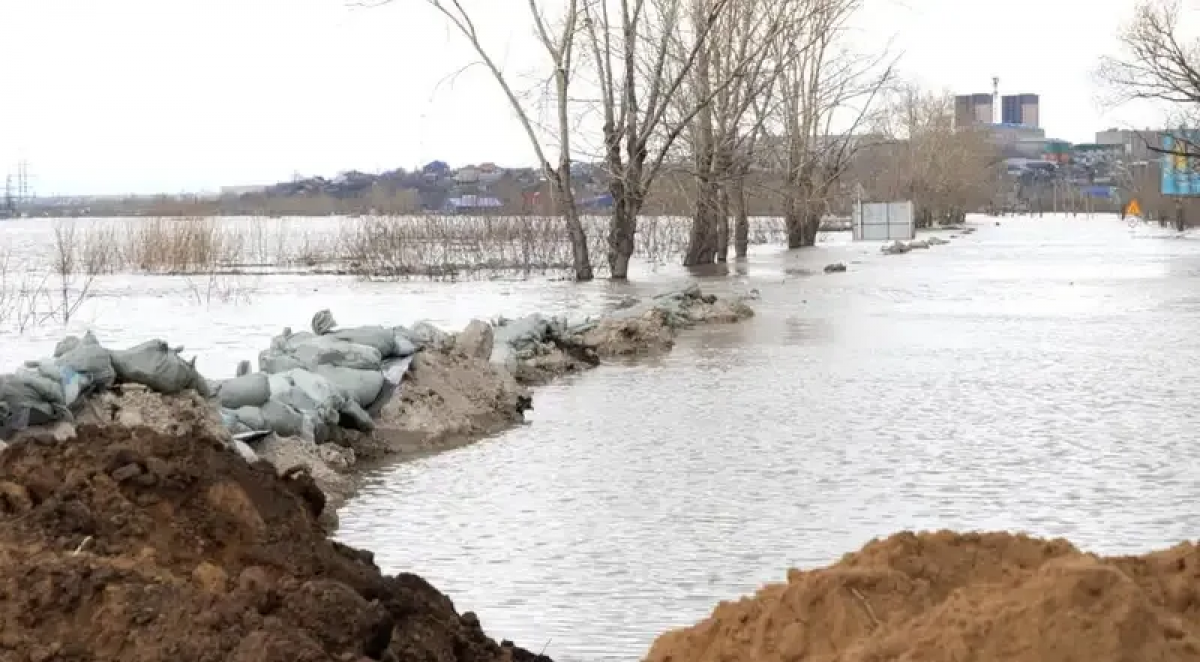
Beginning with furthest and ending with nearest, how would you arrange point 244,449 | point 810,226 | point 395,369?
point 810,226 < point 395,369 < point 244,449

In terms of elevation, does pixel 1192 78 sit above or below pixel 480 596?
above

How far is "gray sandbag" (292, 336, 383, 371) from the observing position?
1077cm

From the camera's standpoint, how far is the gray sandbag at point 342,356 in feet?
35.3

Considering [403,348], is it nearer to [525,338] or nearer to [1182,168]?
[525,338]

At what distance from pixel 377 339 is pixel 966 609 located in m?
8.48

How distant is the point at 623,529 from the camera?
7.32m

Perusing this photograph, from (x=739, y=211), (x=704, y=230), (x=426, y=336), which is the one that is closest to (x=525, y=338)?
(x=426, y=336)

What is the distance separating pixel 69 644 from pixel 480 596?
2.61 m

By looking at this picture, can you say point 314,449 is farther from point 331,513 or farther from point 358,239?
point 358,239

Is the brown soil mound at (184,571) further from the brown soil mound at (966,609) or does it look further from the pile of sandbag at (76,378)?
the pile of sandbag at (76,378)

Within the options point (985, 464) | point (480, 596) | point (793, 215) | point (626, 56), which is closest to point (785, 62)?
point (626, 56)

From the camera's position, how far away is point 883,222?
6706cm

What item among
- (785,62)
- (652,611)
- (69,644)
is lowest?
(652,611)

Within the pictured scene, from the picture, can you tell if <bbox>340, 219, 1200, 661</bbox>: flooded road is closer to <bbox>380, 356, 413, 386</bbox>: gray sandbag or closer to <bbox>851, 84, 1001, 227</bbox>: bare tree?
<bbox>380, 356, 413, 386</bbox>: gray sandbag
